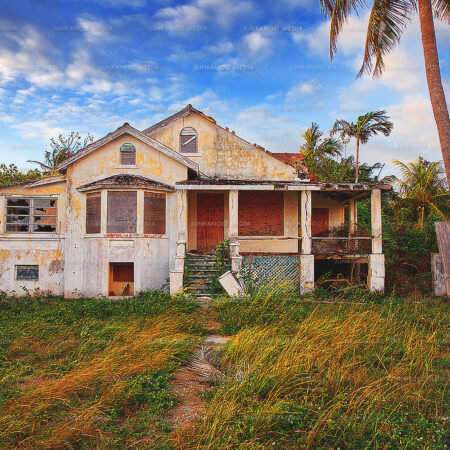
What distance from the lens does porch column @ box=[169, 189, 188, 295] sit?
12312 millimetres

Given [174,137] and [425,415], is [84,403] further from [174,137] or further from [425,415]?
[174,137]

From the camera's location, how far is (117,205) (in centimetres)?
1372

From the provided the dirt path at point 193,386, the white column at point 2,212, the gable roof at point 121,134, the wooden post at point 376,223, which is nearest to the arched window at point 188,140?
the gable roof at point 121,134

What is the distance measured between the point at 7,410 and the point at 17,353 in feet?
8.78

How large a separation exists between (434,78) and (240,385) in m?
10.8

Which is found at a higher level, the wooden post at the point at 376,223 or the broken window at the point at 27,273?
the wooden post at the point at 376,223

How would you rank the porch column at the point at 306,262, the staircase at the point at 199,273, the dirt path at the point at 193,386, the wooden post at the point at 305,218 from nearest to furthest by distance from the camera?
1. the dirt path at the point at 193,386
2. the staircase at the point at 199,273
3. the porch column at the point at 306,262
4. the wooden post at the point at 305,218

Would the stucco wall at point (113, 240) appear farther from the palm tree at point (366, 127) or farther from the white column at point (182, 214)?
the palm tree at point (366, 127)

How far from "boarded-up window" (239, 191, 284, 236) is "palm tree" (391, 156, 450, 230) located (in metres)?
7.91

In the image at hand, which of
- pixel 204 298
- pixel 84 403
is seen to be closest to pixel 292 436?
pixel 84 403

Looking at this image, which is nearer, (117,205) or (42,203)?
(117,205)

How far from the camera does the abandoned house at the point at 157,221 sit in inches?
527

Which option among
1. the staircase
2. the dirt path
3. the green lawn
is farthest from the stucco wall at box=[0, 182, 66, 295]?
the dirt path


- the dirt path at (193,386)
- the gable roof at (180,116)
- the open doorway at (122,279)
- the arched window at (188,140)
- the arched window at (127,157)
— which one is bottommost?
the dirt path at (193,386)
